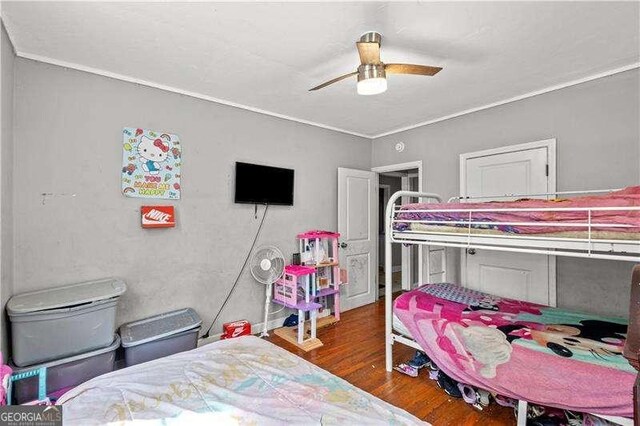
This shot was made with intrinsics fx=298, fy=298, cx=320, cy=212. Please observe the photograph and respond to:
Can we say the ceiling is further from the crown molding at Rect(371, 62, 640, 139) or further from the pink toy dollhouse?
the pink toy dollhouse

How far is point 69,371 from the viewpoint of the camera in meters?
2.02

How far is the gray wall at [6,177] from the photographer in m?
1.82

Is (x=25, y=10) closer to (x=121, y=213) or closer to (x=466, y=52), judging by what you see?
(x=121, y=213)

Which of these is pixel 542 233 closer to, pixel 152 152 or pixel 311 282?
pixel 311 282

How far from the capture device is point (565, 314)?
2.23 meters

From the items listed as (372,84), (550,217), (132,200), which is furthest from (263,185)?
(550,217)

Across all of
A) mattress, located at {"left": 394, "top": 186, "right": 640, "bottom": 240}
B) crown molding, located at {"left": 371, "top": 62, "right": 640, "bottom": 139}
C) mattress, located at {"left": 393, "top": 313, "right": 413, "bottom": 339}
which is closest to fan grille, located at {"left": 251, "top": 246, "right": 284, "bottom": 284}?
mattress, located at {"left": 393, "top": 313, "right": 413, "bottom": 339}

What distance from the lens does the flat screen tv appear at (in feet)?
10.3

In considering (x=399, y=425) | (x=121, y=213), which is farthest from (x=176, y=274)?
(x=399, y=425)

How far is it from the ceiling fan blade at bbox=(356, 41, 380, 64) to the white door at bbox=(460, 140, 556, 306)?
203 centimetres

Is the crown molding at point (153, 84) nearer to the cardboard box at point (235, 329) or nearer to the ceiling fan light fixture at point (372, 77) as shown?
the ceiling fan light fixture at point (372, 77)

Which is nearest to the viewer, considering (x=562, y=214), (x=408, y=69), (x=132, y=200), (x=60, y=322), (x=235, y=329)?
(x=562, y=214)

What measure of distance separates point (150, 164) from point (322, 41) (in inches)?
70.9

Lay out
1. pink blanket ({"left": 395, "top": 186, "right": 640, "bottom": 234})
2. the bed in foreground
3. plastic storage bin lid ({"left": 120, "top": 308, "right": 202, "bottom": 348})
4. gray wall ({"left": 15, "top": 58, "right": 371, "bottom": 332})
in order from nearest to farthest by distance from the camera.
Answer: the bed in foreground, pink blanket ({"left": 395, "top": 186, "right": 640, "bottom": 234}), gray wall ({"left": 15, "top": 58, "right": 371, "bottom": 332}), plastic storage bin lid ({"left": 120, "top": 308, "right": 202, "bottom": 348})
